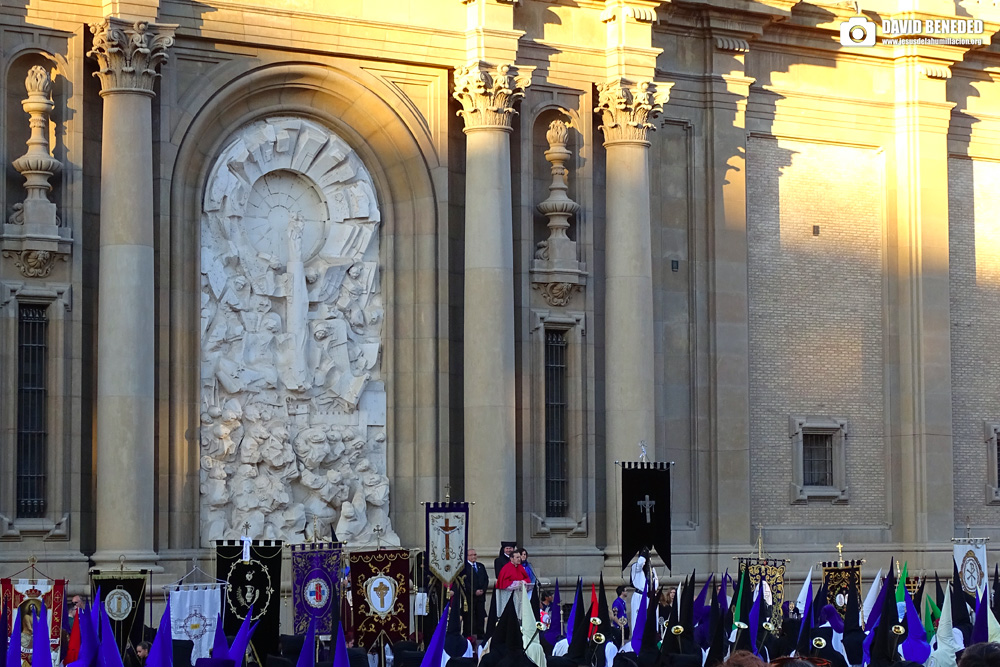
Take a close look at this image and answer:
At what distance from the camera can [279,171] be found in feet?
88.0

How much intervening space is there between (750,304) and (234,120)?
409 inches

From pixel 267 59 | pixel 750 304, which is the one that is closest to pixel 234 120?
pixel 267 59

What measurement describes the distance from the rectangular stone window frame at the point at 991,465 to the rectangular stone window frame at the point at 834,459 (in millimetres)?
3497

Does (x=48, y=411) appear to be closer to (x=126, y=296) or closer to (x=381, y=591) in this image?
(x=126, y=296)

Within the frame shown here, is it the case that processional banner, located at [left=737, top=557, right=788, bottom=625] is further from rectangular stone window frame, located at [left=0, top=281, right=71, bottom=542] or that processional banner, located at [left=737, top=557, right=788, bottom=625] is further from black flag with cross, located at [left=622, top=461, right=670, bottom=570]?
rectangular stone window frame, located at [left=0, top=281, right=71, bottom=542]

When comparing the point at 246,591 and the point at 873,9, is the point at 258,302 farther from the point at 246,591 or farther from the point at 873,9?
the point at 873,9

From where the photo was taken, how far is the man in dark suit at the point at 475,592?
901 inches

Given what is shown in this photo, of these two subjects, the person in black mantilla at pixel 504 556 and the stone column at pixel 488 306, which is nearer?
the person in black mantilla at pixel 504 556

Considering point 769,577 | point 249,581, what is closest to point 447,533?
point 769,577

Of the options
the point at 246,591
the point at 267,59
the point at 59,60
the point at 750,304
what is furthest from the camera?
the point at 750,304

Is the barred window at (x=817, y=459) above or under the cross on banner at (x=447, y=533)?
above

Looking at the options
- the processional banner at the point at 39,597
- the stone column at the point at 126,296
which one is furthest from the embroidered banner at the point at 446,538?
the processional banner at the point at 39,597

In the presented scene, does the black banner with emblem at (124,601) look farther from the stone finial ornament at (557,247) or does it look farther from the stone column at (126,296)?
the stone finial ornament at (557,247)

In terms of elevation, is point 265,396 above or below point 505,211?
below
